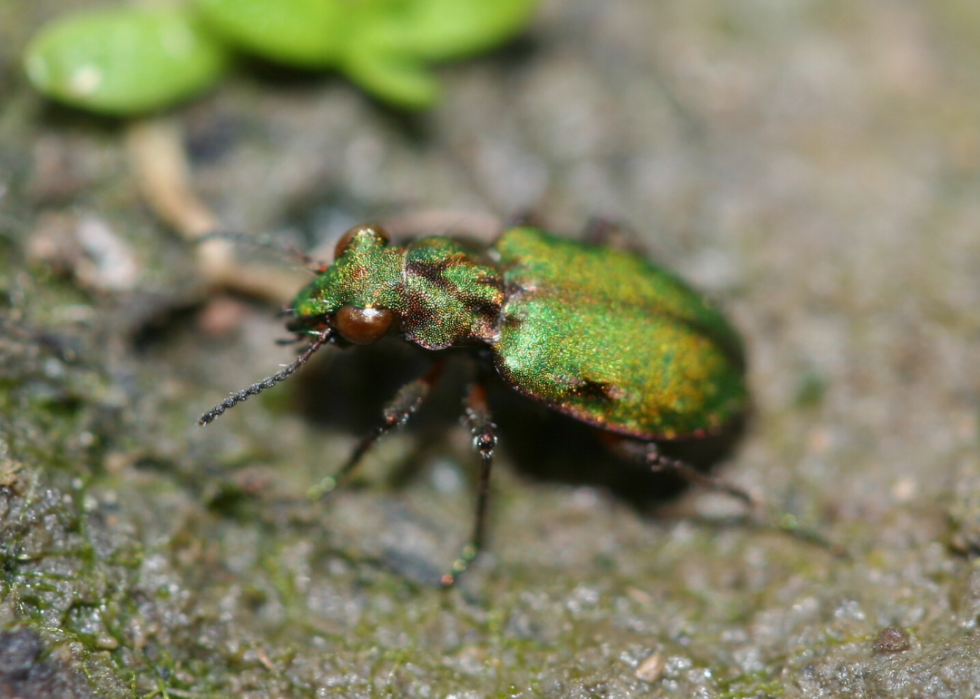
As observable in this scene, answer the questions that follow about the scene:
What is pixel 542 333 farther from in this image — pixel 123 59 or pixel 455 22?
pixel 123 59

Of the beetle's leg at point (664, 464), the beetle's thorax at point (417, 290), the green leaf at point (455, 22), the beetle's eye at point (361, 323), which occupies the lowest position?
the beetle's eye at point (361, 323)

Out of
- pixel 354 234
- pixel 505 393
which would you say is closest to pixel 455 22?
pixel 354 234

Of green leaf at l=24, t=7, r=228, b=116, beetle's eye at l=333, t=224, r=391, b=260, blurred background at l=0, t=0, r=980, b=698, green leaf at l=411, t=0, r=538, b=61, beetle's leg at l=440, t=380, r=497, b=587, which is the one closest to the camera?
blurred background at l=0, t=0, r=980, b=698

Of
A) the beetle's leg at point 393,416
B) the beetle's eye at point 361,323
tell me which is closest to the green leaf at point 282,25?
the beetle's eye at point 361,323

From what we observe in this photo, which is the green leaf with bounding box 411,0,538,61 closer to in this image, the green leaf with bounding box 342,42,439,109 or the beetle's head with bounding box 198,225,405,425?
the green leaf with bounding box 342,42,439,109

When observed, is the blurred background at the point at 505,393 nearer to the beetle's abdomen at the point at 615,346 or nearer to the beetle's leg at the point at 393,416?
the beetle's leg at the point at 393,416

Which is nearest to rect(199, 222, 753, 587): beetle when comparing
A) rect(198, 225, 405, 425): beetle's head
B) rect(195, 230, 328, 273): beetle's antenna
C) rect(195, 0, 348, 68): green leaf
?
rect(198, 225, 405, 425): beetle's head
